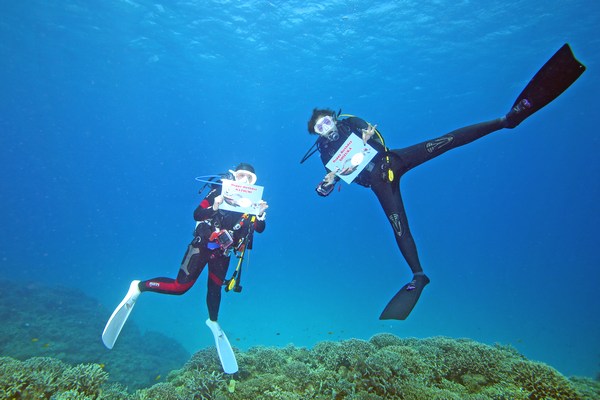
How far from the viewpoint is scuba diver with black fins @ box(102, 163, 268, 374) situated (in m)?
6.12

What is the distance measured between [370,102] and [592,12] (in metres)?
20.3

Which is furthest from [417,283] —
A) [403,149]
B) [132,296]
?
[132,296]

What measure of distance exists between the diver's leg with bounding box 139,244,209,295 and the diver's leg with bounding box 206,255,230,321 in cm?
25

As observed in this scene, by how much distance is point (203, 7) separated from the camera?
2388cm

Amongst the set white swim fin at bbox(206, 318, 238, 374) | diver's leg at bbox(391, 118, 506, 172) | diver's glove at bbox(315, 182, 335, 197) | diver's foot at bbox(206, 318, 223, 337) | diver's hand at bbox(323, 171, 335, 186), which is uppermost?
diver's leg at bbox(391, 118, 506, 172)

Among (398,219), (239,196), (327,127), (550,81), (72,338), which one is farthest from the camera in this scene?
(72,338)

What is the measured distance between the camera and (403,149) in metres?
6.08

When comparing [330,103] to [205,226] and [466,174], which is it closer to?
[205,226]

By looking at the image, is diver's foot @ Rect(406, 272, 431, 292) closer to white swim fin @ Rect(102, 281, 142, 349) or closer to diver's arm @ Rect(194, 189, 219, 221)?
diver's arm @ Rect(194, 189, 219, 221)

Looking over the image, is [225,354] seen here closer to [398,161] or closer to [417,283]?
[417,283]

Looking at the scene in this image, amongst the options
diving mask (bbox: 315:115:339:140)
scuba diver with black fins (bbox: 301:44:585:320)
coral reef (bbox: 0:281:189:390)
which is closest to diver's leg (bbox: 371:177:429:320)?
scuba diver with black fins (bbox: 301:44:585:320)

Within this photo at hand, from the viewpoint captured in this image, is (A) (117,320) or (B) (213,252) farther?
(B) (213,252)

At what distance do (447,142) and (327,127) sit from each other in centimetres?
243

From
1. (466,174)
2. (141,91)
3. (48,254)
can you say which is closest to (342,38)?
(141,91)
